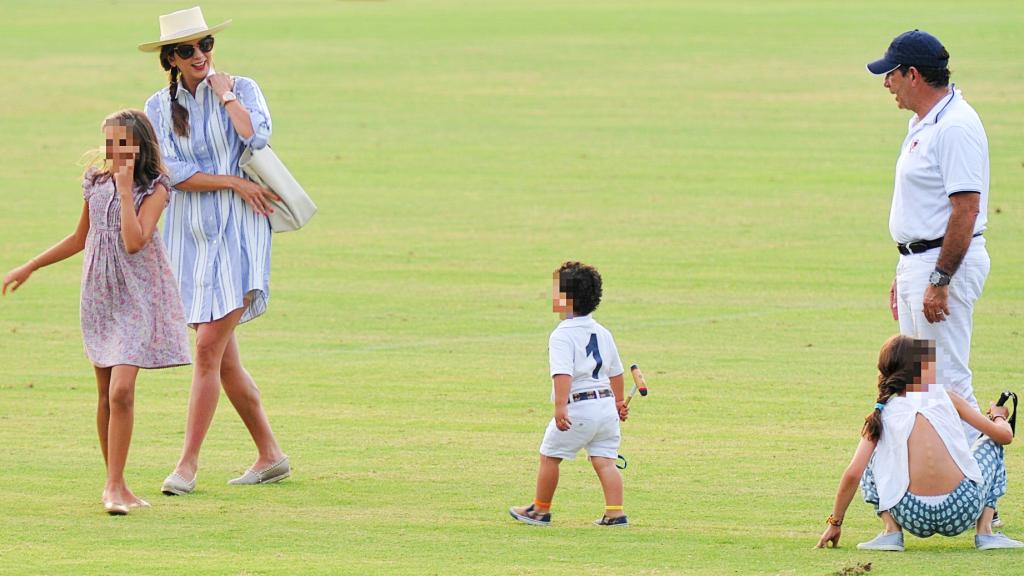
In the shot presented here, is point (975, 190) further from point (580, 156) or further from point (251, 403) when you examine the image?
point (580, 156)

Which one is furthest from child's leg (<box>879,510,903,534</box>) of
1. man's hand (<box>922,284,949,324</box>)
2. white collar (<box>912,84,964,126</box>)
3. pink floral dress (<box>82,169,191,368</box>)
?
pink floral dress (<box>82,169,191,368</box>)

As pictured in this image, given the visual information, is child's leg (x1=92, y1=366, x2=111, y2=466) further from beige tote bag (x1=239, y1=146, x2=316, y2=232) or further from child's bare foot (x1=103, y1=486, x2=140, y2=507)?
beige tote bag (x1=239, y1=146, x2=316, y2=232)

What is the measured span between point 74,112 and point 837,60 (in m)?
15.2

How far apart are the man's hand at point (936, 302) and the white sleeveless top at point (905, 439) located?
0.38 metres

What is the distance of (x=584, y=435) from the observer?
25.9ft

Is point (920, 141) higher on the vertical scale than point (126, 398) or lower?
higher

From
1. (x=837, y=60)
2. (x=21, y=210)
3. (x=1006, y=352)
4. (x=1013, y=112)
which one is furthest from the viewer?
(x=837, y=60)

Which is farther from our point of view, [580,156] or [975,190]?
[580,156]

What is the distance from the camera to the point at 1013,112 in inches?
1114

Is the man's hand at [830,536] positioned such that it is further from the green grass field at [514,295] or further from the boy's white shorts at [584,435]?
the boy's white shorts at [584,435]

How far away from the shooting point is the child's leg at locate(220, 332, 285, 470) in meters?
8.85

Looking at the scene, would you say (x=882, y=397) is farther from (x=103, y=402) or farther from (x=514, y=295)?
(x=514, y=295)

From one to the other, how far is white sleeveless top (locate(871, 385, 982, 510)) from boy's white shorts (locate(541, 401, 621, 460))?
4.10ft

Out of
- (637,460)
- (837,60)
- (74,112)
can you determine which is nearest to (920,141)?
(637,460)
